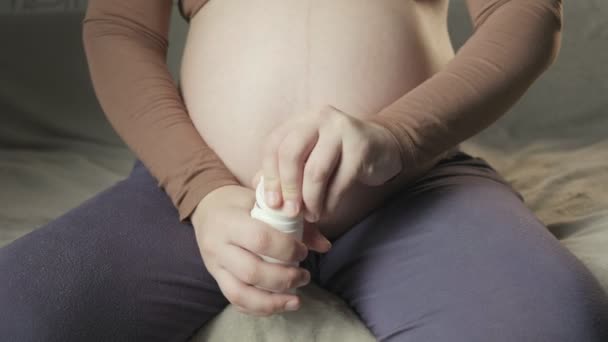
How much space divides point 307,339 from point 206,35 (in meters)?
0.37

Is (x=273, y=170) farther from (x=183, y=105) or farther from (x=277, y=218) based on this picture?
(x=183, y=105)

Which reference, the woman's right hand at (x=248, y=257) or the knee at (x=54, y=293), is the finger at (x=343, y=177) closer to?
the woman's right hand at (x=248, y=257)

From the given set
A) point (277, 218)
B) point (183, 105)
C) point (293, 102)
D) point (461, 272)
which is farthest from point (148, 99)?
point (461, 272)

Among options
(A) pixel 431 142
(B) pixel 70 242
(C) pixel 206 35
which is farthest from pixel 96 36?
(A) pixel 431 142

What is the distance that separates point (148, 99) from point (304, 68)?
0.19 metres

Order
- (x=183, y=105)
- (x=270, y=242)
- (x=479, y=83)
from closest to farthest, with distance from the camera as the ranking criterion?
1. (x=270, y=242)
2. (x=479, y=83)
3. (x=183, y=105)

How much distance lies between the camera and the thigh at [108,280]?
603 millimetres

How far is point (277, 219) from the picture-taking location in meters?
0.57

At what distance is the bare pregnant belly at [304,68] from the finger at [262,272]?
0.41ft

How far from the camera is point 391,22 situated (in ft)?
2.45

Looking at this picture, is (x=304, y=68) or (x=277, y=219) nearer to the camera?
(x=277, y=219)

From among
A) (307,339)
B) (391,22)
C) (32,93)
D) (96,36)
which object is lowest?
(32,93)

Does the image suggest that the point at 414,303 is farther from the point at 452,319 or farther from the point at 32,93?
the point at 32,93

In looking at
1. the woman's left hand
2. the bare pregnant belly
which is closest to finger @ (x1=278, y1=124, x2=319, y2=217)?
the woman's left hand
